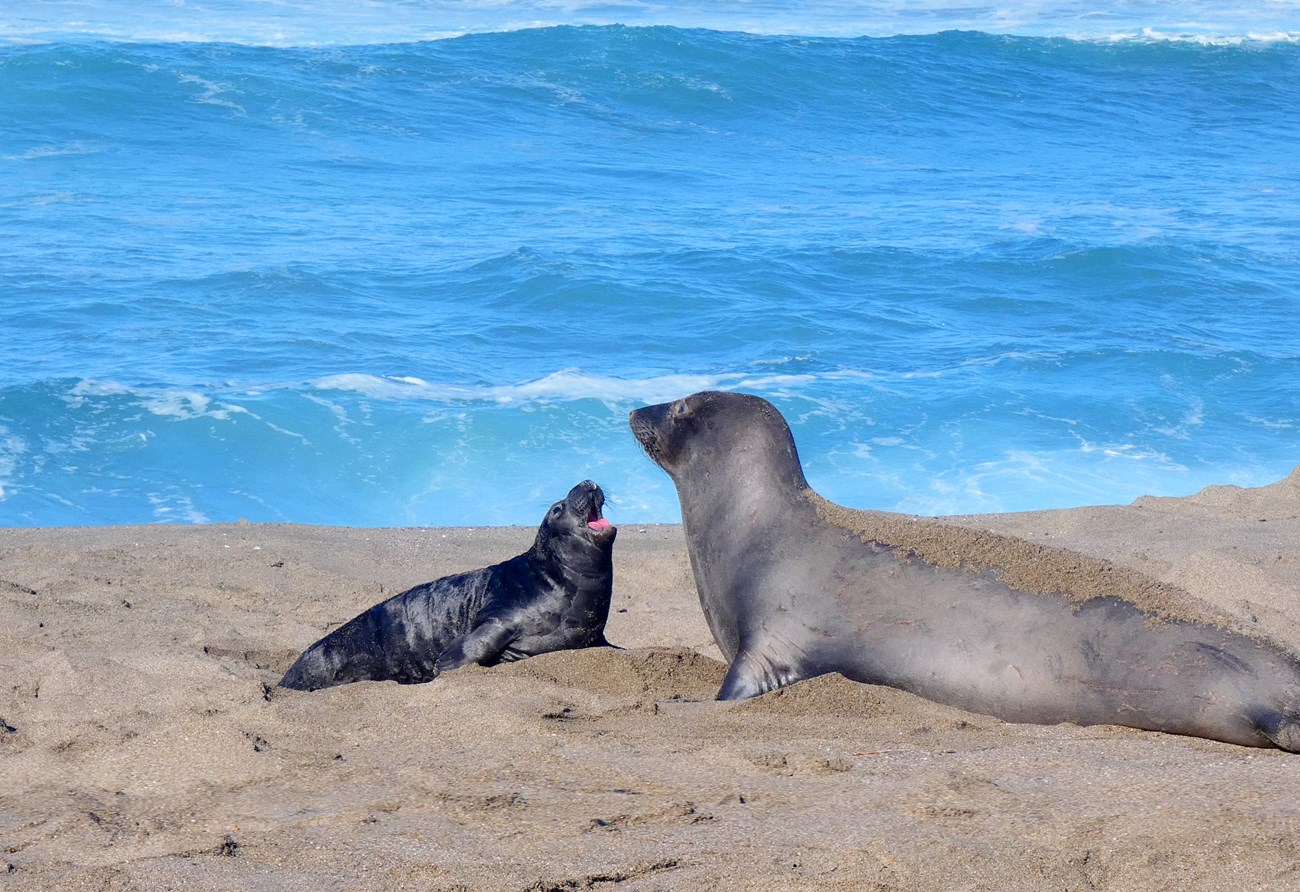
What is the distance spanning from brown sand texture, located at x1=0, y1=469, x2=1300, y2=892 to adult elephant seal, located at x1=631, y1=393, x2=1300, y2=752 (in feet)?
0.40

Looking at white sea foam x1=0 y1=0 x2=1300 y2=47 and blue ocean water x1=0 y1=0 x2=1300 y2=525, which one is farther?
white sea foam x1=0 y1=0 x2=1300 y2=47

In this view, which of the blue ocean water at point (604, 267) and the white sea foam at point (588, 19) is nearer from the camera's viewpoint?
the blue ocean water at point (604, 267)

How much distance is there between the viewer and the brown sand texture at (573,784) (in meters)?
2.85

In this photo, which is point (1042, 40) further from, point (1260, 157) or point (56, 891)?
point (56, 891)

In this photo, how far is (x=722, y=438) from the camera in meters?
5.41

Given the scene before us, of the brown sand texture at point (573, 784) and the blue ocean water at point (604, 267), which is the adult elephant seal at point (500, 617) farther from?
the blue ocean water at point (604, 267)

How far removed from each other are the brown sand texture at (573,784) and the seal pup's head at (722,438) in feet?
2.43

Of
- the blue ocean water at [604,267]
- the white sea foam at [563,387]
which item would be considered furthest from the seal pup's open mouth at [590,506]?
the white sea foam at [563,387]

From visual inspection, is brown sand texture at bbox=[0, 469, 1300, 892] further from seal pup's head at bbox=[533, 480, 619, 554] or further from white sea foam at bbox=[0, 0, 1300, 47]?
white sea foam at bbox=[0, 0, 1300, 47]

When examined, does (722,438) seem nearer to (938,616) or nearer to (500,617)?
(500,617)

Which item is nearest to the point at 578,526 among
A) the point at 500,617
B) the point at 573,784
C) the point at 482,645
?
the point at 500,617

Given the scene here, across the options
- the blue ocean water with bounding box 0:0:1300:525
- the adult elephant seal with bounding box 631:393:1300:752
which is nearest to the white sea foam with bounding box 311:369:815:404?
the blue ocean water with bounding box 0:0:1300:525

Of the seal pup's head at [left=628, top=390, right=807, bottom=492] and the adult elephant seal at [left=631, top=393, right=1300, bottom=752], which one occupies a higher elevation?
the seal pup's head at [left=628, top=390, right=807, bottom=492]

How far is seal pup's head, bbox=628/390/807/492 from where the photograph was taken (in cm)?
525
